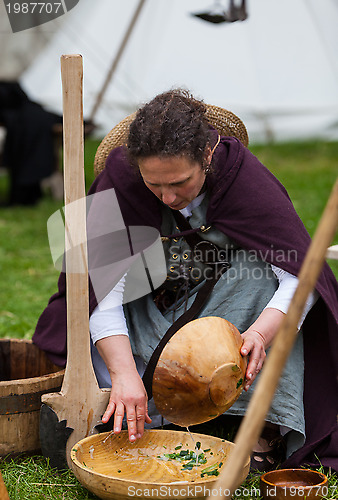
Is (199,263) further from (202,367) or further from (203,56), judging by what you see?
(203,56)

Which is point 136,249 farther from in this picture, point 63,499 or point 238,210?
point 63,499

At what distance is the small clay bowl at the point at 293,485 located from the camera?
1.99 meters

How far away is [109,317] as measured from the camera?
7.75 feet

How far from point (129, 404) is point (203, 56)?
674 centimetres

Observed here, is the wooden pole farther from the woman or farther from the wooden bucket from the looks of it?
the wooden bucket

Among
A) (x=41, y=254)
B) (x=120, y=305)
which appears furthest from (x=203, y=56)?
(x=120, y=305)

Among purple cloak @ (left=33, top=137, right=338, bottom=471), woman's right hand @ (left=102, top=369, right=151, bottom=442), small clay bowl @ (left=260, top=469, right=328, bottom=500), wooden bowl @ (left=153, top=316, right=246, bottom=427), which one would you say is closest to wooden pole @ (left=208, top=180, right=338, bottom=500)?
wooden bowl @ (left=153, top=316, right=246, bottom=427)

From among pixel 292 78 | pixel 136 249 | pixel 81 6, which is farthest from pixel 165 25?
pixel 136 249

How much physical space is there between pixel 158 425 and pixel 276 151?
25.6 feet

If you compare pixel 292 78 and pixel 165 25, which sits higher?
pixel 165 25

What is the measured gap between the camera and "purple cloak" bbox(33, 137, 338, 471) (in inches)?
91.1

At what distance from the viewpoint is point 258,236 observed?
7.61 feet

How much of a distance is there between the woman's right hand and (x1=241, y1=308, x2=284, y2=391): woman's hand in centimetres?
34

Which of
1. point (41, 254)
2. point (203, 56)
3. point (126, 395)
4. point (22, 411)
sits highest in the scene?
point (203, 56)
